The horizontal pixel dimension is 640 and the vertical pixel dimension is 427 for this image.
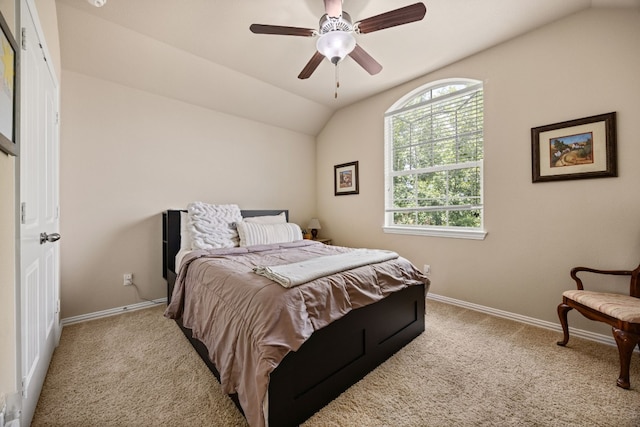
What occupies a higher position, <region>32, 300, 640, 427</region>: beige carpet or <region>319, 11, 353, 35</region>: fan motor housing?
<region>319, 11, 353, 35</region>: fan motor housing

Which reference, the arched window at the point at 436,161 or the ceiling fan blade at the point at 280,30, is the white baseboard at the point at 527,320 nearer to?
the arched window at the point at 436,161

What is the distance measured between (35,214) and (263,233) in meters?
1.83

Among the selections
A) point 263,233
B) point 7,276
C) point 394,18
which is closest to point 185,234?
point 263,233

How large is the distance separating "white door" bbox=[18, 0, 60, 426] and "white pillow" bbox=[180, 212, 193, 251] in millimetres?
1004

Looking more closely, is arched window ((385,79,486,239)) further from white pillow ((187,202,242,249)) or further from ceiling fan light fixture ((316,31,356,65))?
white pillow ((187,202,242,249))

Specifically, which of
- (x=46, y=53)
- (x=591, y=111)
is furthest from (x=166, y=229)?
(x=591, y=111)

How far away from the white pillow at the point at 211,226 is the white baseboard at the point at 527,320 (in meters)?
2.52

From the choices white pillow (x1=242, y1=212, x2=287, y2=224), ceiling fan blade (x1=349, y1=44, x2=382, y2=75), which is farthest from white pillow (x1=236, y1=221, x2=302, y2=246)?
ceiling fan blade (x1=349, y1=44, x2=382, y2=75)

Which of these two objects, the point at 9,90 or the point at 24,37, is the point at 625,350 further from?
the point at 24,37

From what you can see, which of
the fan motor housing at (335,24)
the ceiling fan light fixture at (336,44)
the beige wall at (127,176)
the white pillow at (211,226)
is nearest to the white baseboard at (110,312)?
the beige wall at (127,176)

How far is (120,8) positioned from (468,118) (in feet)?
11.3

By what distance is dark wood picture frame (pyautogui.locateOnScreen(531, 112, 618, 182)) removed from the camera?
2096mm

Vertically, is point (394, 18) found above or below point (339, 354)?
above

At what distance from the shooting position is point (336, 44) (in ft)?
6.23
